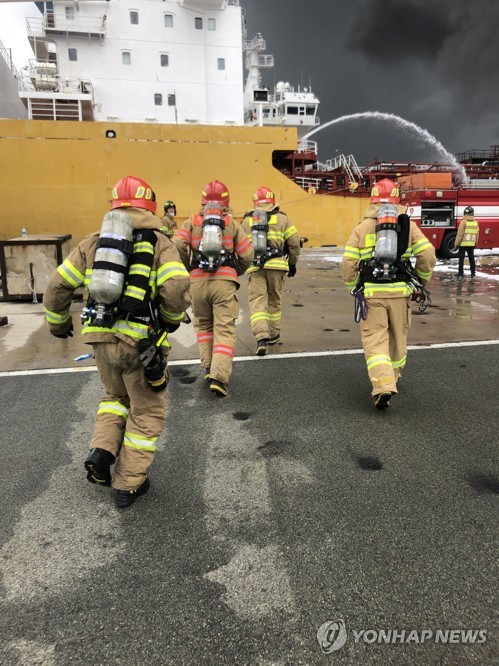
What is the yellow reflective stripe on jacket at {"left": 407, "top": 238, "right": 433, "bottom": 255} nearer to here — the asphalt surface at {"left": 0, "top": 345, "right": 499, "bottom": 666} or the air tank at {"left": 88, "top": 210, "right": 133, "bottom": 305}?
the asphalt surface at {"left": 0, "top": 345, "right": 499, "bottom": 666}

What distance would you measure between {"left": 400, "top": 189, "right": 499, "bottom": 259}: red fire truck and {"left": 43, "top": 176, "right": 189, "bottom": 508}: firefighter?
14.3 meters

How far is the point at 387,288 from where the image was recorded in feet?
12.5

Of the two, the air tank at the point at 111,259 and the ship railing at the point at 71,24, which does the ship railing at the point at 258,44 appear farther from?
the air tank at the point at 111,259

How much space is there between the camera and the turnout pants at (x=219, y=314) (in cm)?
423

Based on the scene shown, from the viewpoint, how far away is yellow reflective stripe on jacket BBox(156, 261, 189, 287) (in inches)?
98.7

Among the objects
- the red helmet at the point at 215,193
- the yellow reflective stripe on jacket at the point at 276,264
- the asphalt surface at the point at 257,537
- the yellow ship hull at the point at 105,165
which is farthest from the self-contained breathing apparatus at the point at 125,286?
the yellow ship hull at the point at 105,165

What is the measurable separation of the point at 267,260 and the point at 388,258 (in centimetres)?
212

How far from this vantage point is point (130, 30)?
20.7m

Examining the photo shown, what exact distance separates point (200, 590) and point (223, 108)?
23654 millimetres

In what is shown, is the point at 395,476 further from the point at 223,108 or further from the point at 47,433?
the point at 223,108

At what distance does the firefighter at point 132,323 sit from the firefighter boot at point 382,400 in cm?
184

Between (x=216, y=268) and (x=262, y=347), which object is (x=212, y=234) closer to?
(x=216, y=268)

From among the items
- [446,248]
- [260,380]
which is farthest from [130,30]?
[260,380]

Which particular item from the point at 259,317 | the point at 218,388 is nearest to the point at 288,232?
the point at 259,317
